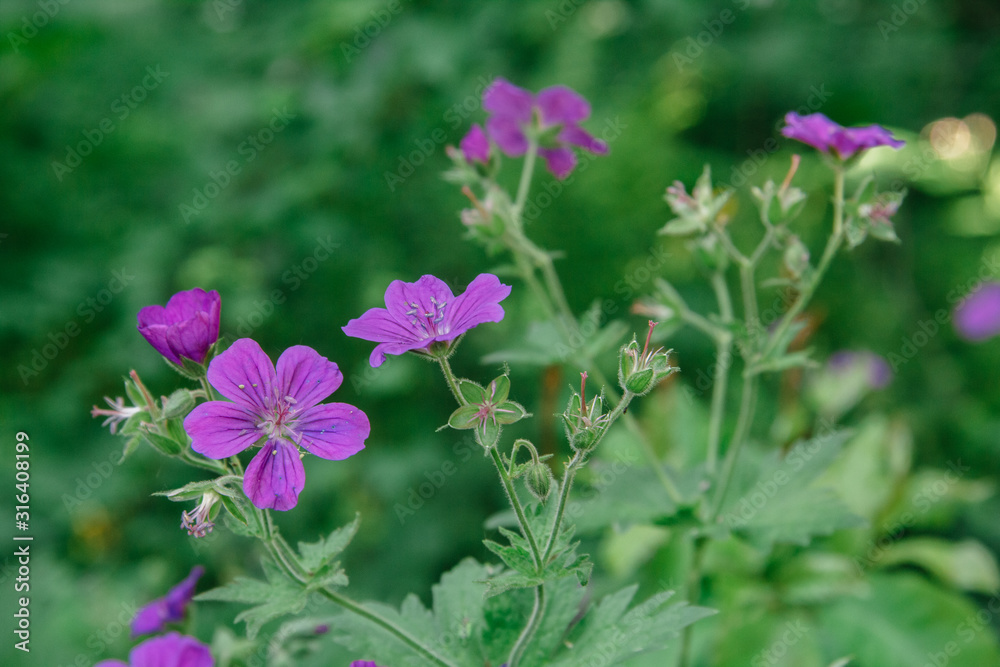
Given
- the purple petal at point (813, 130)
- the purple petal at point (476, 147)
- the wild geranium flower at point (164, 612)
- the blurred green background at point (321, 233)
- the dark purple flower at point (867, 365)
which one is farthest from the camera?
the dark purple flower at point (867, 365)

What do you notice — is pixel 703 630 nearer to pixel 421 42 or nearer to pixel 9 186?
pixel 421 42

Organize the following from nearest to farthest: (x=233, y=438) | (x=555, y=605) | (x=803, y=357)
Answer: (x=233, y=438)
(x=555, y=605)
(x=803, y=357)

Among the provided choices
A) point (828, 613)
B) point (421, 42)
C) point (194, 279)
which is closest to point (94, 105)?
point (194, 279)

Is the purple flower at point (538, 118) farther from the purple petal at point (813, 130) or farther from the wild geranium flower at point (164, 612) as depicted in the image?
the wild geranium flower at point (164, 612)

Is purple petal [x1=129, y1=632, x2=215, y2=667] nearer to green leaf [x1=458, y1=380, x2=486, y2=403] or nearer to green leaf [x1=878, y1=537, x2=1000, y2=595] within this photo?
green leaf [x1=458, y1=380, x2=486, y2=403]

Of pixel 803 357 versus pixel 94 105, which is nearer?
pixel 803 357

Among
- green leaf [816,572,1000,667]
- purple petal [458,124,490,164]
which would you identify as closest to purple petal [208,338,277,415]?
purple petal [458,124,490,164]

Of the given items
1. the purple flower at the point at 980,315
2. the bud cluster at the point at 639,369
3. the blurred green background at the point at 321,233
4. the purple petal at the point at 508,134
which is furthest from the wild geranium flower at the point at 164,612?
the purple flower at the point at 980,315
